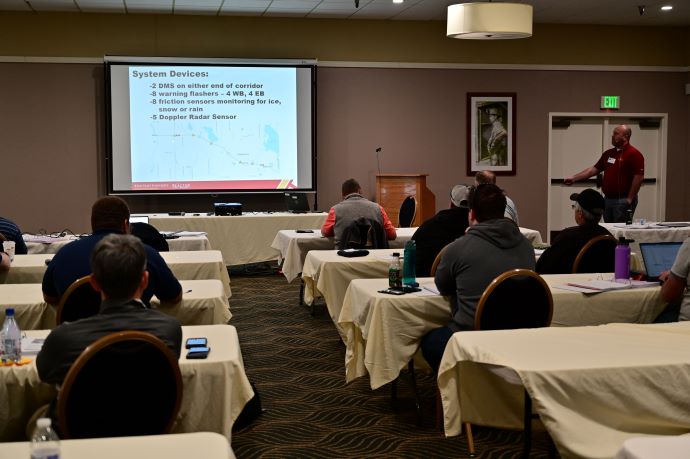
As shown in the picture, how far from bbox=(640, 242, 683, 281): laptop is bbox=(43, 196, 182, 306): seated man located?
255 cm

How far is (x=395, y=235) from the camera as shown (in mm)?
7172

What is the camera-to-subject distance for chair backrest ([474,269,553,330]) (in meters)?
3.84

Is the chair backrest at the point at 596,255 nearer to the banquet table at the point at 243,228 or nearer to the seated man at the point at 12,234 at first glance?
the seated man at the point at 12,234

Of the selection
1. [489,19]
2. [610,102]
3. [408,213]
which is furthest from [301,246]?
[610,102]

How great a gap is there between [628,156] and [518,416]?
7023 millimetres

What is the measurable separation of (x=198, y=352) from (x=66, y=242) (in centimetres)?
445

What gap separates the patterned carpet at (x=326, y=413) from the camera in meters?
4.04

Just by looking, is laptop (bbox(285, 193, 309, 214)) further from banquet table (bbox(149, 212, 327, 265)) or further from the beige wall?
the beige wall

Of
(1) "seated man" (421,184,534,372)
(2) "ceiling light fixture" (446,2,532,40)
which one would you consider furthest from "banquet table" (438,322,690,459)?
(2) "ceiling light fixture" (446,2,532,40)

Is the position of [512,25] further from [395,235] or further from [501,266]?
[501,266]

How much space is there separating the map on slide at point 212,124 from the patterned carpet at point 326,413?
177 inches

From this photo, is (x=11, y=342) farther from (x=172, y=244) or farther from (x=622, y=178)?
(x=622, y=178)

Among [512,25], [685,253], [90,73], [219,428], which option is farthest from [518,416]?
[90,73]

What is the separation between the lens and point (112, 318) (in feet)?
8.82
